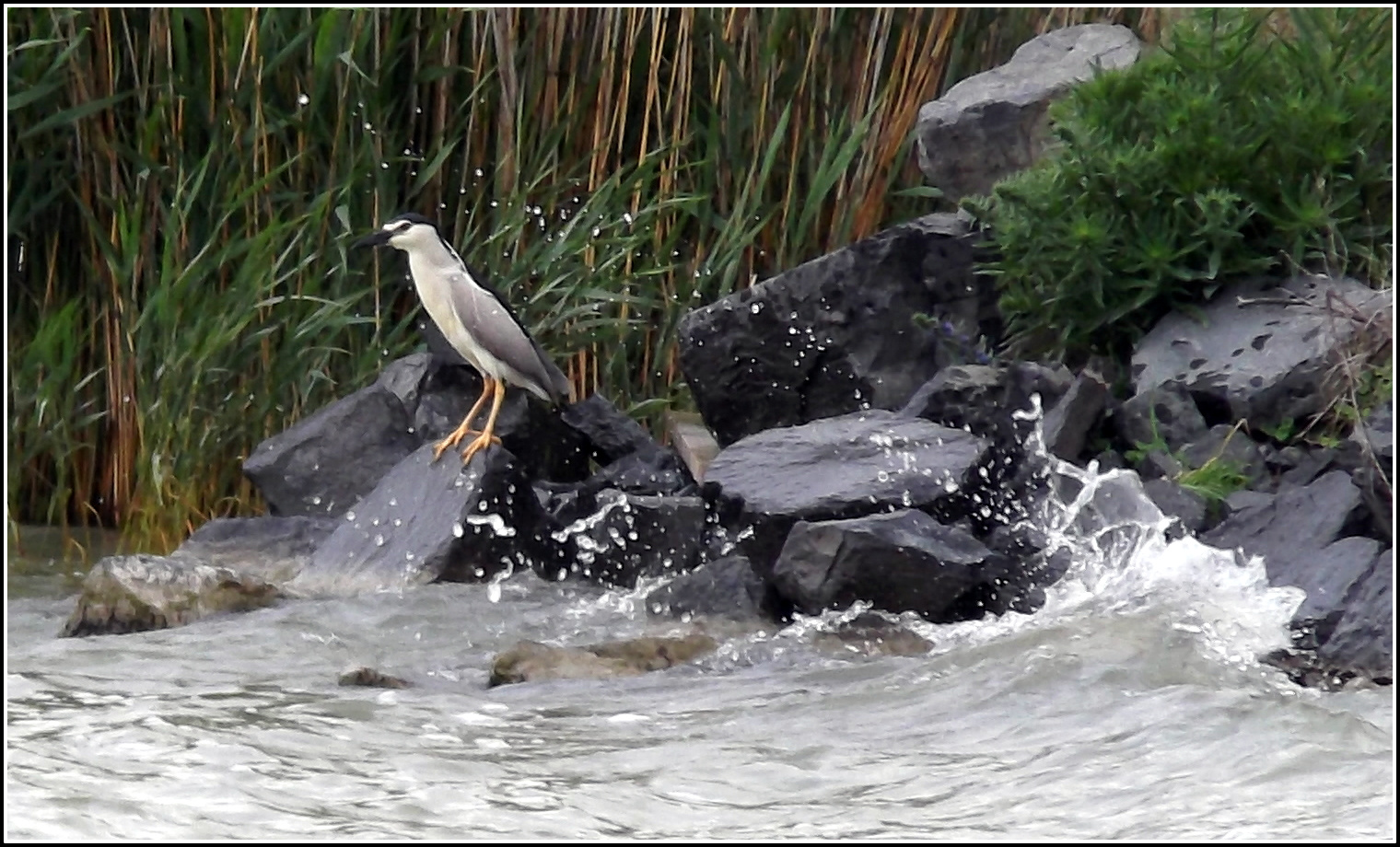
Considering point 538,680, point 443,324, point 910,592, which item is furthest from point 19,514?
point 910,592

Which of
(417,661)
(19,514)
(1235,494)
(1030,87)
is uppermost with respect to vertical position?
(1030,87)

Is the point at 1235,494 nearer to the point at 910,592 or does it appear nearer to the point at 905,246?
the point at 910,592

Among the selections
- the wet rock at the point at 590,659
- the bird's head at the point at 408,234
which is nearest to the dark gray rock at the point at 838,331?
the bird's head at the point at 408,234

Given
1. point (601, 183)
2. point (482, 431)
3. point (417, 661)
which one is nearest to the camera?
point (417, 661)

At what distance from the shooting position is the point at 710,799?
12.9ft

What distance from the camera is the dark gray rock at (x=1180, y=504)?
18.1 feet

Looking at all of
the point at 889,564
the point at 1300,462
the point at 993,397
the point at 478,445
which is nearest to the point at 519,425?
the point at 478,445

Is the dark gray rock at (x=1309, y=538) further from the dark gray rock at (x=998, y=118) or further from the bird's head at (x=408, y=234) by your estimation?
the bird's head at (x=408, y=234)

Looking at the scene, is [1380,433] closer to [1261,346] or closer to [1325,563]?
[1325,563]

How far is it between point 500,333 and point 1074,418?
1.76 metres

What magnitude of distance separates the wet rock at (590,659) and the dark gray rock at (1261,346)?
1745mm

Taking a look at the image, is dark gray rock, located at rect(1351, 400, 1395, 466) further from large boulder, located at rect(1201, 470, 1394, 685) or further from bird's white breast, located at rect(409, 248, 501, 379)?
bird's white breast, located at rect(409, 248, 501, 379)

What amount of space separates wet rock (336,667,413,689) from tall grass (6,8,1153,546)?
2.10 meters

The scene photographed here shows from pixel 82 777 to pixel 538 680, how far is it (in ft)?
4.12
